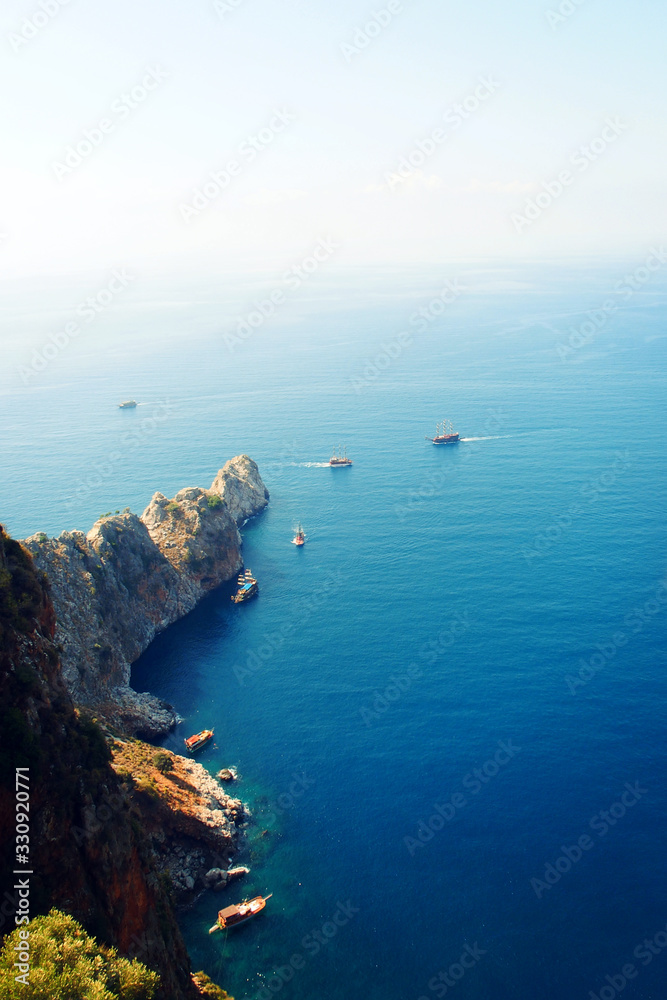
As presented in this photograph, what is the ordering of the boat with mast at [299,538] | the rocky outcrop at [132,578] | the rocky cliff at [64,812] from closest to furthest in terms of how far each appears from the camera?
the rocky cliff at [64,812]
the rocky outcrop at [132,578]
the boat with mast at [299,538]

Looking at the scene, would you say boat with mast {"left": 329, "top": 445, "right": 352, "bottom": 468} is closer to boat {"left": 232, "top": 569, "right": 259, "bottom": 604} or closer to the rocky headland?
the rocky headland

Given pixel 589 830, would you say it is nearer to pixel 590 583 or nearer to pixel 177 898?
pixel 177 898

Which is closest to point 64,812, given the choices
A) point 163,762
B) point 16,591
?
point 16,591

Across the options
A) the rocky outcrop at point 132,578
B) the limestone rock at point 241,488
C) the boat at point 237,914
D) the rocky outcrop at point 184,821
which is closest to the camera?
the boat at point 237,914

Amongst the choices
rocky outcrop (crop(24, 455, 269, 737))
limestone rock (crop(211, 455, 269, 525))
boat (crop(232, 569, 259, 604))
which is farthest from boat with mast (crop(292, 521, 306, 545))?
limestone rock (crop(211, 455, 269, 525))

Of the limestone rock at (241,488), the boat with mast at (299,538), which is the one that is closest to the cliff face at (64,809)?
the boat with mast at (299,538)

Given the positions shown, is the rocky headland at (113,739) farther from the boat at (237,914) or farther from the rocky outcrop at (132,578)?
the boat at (237,914)
